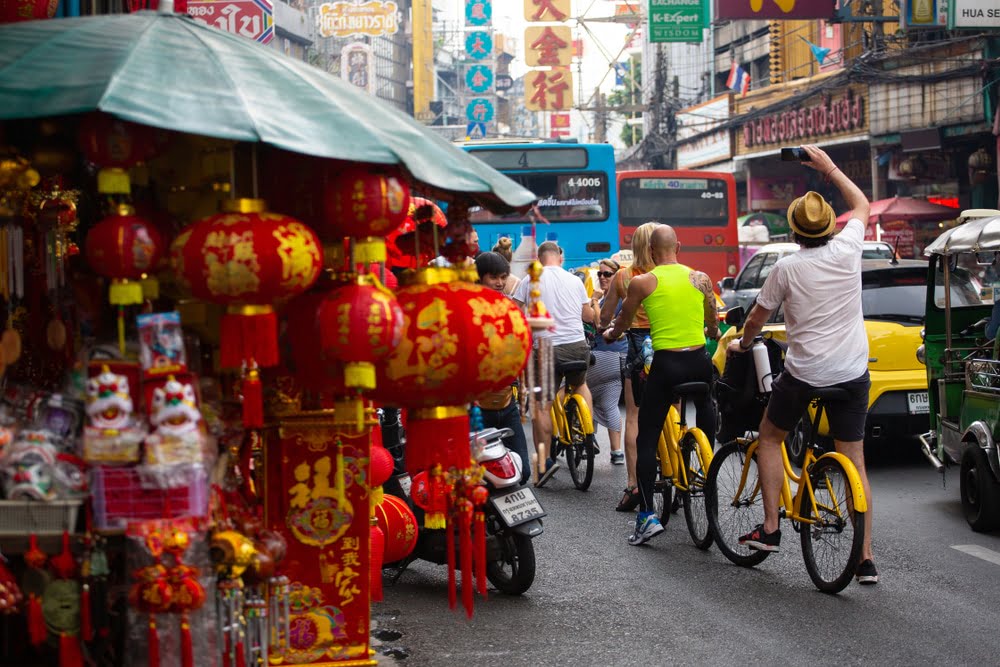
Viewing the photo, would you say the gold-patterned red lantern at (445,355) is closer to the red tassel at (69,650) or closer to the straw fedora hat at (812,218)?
the red tassel at (69,650)

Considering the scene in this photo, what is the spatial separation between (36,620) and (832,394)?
401 cm

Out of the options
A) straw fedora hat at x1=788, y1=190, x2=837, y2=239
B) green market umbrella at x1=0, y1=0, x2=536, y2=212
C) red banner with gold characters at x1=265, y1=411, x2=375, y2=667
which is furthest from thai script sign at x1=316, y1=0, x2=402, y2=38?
green market umbrella at x1=0, y1=0, x2=536, y2=212

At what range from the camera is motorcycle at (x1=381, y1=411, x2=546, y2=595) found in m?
6.11

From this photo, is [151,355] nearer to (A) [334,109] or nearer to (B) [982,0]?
(A) [334,109]

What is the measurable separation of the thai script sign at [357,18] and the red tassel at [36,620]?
1834 inches

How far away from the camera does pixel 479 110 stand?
52.7 m

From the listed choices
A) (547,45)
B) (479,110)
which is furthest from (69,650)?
(479,110)

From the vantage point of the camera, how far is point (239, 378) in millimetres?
3920

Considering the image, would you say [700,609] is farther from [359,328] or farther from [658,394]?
[359,328]

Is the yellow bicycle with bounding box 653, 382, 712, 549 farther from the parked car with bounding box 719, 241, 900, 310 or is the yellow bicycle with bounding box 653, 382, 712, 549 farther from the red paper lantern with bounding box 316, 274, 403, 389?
the parked car with bounding box 719, 241, 900, 310

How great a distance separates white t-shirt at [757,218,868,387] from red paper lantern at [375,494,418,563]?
2.02 meters

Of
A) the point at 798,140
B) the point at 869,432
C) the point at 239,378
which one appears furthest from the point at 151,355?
the point at 798,140

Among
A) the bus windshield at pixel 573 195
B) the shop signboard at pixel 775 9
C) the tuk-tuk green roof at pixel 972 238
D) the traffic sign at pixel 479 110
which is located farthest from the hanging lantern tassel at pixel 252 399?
the traffic sign at pixel 479 110

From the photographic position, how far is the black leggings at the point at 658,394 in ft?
23.6
